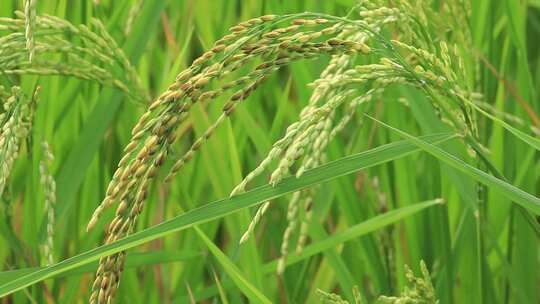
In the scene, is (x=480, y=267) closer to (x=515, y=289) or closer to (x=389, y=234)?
(x=515, y=289)

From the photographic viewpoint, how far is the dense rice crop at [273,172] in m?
1.42

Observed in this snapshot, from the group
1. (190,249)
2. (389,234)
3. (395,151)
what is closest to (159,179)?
(190,249)

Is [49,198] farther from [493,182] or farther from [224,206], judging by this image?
[493,182]

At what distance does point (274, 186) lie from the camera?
49.5 inches

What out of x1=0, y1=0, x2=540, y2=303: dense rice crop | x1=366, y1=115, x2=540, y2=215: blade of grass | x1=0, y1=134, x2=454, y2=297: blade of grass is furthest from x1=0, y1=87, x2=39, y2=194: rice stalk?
x1=366, y1=115, x2=540, y2=215: blade of grass

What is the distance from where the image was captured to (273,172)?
4.54ft

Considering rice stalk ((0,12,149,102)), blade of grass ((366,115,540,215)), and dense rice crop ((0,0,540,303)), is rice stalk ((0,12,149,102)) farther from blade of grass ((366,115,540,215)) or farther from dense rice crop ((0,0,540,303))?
blade of grass ((366,115,540,215))

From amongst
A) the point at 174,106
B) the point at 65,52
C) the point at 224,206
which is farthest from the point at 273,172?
the point at 65,52

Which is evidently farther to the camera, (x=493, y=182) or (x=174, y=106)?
(x=493, y=182)

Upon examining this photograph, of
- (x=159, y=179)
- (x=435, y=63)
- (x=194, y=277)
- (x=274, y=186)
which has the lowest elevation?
(x=194, y=277)

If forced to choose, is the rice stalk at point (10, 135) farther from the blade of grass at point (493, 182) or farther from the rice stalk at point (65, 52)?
the blade of grass at point (493, 182)

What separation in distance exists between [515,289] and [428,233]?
0.25 m

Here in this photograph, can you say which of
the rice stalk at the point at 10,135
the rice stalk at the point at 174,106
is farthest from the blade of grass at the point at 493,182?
the rice stalk at the point at 10,135

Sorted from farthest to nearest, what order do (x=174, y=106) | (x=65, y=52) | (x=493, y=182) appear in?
(x=65, y=52)
(x=493, y=182)
(x=174, y=106)
